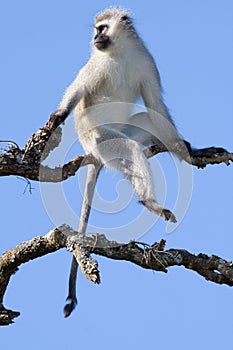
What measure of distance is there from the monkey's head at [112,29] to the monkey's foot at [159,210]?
7.71 ft

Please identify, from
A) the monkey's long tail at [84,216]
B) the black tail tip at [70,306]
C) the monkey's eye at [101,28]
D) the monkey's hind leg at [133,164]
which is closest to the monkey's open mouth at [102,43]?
the monkey's eye at [101,28]

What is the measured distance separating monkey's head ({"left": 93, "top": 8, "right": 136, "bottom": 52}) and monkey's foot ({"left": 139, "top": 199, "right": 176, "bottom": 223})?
2349 millimetres

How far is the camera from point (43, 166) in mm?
5973

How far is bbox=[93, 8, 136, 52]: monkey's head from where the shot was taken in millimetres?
8438

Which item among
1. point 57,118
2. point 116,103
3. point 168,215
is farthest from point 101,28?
point 168,215

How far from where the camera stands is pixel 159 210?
22.1 ft

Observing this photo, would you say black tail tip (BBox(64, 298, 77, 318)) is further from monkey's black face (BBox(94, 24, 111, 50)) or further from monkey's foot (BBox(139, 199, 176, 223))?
monkey's black face (BBox(94, 24, 111, 50))

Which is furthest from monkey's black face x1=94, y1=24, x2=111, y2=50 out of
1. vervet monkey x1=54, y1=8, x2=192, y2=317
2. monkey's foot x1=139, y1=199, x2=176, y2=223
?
monkey's foot x1=139, y1=199, x2=176, y2=223

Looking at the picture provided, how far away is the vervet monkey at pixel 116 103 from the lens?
24.9 ft

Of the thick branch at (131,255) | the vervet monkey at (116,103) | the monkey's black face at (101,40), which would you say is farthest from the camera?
the monkey's black face at (101,40)

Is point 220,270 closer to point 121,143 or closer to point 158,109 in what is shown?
point 121,143

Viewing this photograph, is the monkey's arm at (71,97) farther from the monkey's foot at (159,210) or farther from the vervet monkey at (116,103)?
the monkey's foot at (159,210)

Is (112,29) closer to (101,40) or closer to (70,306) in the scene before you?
(101,40)

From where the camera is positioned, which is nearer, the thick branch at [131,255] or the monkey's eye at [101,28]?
the thick branch at [131,255]
